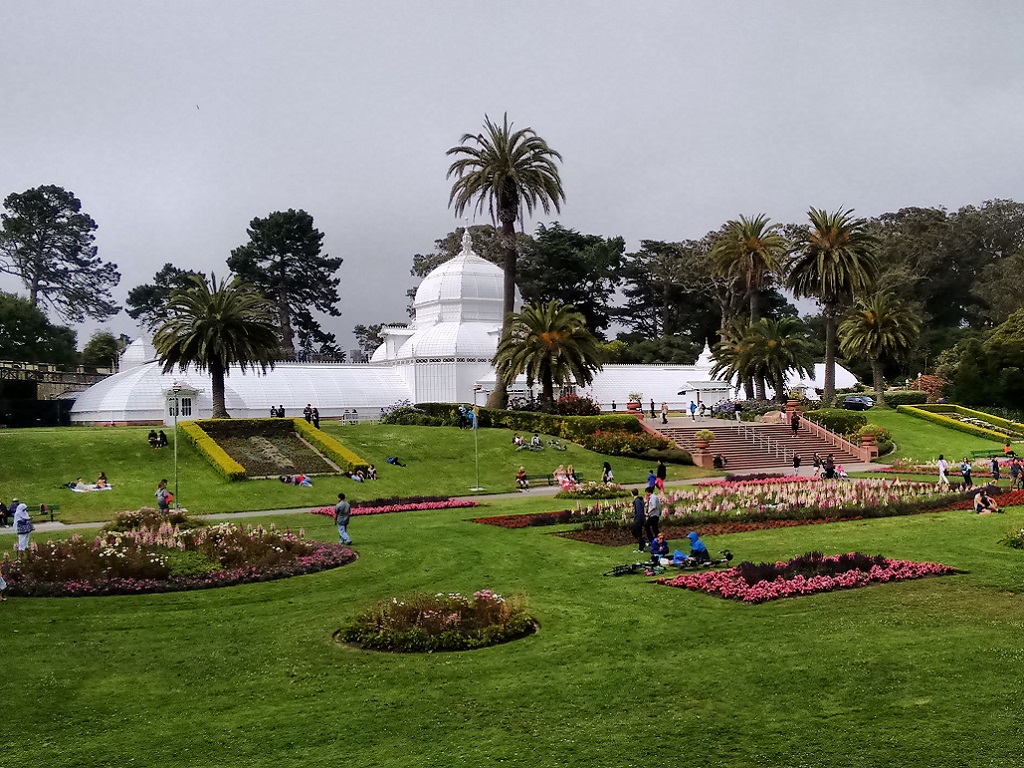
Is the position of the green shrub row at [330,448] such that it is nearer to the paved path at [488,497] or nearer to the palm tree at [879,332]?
the paved path at [488,497]

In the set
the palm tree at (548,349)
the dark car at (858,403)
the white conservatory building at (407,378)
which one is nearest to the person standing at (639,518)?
the palm tree at (548,349)

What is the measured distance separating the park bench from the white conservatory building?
23.8m

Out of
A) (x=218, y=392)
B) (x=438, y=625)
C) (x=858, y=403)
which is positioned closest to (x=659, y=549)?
(x=438, y=625)

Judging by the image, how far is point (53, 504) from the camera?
31.3 meters

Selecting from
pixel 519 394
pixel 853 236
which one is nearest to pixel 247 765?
pixel 519 394

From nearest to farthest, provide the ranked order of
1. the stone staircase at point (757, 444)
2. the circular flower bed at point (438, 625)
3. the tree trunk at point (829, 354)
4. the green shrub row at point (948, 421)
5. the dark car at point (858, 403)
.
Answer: the circular flower bed at point (438, 625) → the stone staircase at point (757, 444) → the green shrub row at point (948, 421) → the tree trunk at point (829, 354) → the dark car at point (858, 403)

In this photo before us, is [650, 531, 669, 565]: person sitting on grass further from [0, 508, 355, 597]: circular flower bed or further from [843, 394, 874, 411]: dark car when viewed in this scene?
[843, 394, 874, 411]: dark car

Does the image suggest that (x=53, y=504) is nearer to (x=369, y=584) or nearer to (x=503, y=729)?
(x=369, y=584)

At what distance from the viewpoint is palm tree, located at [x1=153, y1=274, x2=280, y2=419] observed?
45.3m

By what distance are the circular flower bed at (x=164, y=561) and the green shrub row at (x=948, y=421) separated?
46934mm

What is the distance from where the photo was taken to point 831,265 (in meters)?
59.6

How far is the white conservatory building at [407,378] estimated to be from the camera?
191ft

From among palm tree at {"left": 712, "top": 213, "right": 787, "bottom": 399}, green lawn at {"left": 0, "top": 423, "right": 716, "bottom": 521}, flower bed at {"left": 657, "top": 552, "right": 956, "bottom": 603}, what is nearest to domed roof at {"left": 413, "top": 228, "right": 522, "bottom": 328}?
palm tree at {"left": 712, "top": 213, "right": 787, "bottom": 399}

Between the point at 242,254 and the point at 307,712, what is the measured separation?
9029 cm
